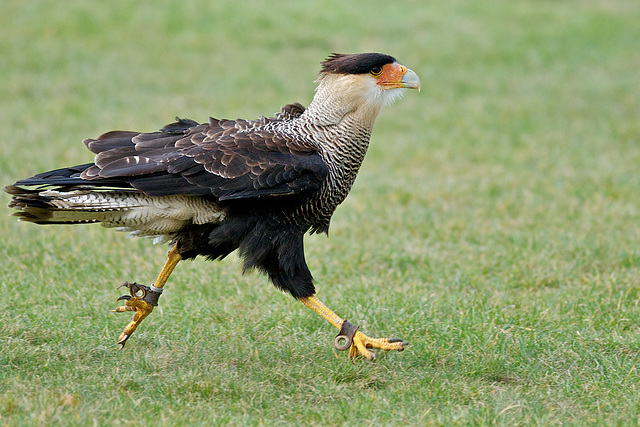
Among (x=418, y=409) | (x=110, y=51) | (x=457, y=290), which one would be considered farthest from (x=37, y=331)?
(x=110, y=51)

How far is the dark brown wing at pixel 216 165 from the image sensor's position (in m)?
4.29

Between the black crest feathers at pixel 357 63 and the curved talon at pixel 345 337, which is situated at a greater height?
the black crest feathers at pixel 357 63

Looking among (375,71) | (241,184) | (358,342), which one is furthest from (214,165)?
(358,342)

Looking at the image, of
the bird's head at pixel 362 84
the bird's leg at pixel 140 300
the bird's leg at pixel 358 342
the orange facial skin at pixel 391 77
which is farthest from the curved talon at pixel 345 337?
the orange facial skin at pixel 391 77

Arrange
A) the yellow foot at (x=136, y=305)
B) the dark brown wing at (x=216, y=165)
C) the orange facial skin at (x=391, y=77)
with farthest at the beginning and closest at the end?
the orange facial skin at (x=391, y=77)
the yellow foot at (x=136, y=305)
the dark brown wing at (x=216, y=165)

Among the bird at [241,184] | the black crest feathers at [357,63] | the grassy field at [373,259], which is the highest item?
the black crest feathers at [357,63]

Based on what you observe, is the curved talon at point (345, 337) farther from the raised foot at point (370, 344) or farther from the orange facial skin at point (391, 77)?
the orange facial skin at point (391, 77)

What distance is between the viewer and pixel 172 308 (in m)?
5.26

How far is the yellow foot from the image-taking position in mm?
4578

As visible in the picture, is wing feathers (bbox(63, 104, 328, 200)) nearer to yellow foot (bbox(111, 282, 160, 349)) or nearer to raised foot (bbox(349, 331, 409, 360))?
yellow foot (bbox(111, 282, 160, 349))

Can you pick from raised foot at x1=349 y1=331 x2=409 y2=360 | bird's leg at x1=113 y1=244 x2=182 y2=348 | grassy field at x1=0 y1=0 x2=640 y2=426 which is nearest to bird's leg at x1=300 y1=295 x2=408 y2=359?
raised foot at x1=349 y1=331 x2=409 y2=360

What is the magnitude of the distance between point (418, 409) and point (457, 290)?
1.88 m

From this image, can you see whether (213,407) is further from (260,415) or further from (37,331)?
(37,331)

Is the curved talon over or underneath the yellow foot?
underneath
